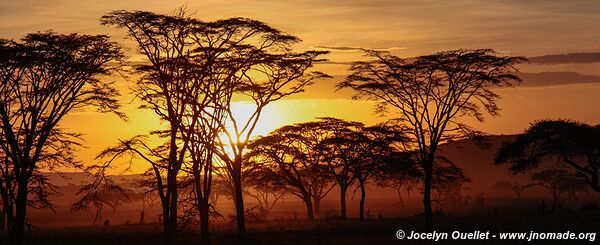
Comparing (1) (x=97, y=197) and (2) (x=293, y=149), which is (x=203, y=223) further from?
(2) (x=293, y=149)

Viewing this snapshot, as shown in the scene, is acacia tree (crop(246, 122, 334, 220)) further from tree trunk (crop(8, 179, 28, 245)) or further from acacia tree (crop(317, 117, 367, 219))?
tree trunk (crop(8, 179, 28, 245))

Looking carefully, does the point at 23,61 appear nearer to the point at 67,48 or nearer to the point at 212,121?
the point at 67,48

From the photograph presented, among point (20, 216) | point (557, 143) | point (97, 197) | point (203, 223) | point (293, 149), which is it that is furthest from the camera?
point (293, 149)

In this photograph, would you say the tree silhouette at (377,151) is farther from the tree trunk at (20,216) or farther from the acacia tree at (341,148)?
the tree trunk at (20,216)

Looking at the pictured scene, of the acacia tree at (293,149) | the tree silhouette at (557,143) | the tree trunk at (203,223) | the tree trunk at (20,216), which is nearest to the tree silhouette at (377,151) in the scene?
the acacia tree at (293,149)

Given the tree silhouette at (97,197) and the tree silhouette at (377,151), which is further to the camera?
the tree silhouette at (377,151)

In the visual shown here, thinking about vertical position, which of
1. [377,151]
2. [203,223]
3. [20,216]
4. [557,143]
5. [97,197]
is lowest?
[203,223]

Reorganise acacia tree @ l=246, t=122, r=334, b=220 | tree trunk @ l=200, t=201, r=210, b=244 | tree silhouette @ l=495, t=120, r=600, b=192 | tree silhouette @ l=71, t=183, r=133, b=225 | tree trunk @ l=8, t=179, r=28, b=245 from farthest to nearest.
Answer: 1. acacia tree @ l=246, t=122, r=334, b=220
2. tree silhouette @ l=495, t=120, r=600, b=192
3. tree trunk @ l=200, t=201, r=210, b=244
4. tree silhouette @ l=71, t=183, r=133, b=225
5. tree trunk @ l=8, t=179, r=28, b=245

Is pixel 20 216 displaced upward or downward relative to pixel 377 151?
downward

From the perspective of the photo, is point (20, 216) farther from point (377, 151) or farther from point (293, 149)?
point (377, 151)

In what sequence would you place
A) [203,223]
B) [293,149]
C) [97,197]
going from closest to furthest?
[97,197] → [203,223] → [293,149]

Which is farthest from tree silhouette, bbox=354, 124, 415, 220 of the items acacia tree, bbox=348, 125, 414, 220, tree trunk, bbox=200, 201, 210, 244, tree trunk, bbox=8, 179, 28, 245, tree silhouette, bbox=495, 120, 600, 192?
tree trunk, bbox=8, 179, 28, 245

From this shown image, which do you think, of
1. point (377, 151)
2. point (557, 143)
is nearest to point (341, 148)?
point (377, 151)

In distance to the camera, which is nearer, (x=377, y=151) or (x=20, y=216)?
(x=20, y=216)
